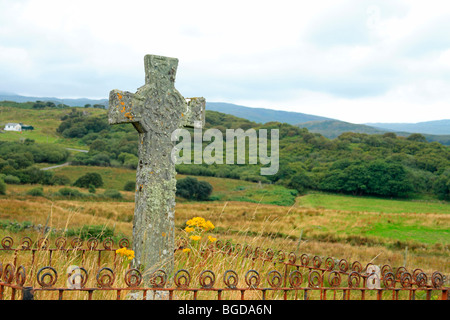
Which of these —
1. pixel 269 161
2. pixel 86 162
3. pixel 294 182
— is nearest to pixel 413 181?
pixel 294 182

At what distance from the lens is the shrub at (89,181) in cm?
5806

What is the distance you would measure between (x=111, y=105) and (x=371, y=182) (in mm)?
72190

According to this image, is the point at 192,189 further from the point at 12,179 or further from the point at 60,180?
the point at 12,179

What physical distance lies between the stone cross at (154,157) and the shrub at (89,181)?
55.5 meters

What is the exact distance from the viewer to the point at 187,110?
19.4 feet

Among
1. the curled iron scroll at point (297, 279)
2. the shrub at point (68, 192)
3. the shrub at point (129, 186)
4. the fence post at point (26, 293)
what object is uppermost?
the fence post at point (26, 293)

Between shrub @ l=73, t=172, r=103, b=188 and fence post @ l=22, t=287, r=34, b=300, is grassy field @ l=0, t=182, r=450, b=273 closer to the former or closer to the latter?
fence post @ l=22, t=287, r=34, b=300

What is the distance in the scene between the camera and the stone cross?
5324 millimetres

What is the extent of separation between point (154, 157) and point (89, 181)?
186 ft

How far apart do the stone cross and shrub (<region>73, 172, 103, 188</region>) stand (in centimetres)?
5547

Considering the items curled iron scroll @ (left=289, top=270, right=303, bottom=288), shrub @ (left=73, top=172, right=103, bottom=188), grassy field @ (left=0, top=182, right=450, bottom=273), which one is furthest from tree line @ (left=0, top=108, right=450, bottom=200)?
curled iron scroll @ (left=289, top=270, right=303, bottom=288)

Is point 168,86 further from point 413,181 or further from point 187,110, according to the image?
point 413,181

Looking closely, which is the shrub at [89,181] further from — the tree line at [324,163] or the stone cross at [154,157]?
the stone cross at [154,157]

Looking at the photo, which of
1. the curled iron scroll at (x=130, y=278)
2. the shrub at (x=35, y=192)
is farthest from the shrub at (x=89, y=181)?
the curled iron scroll at (x=130, y=278)
